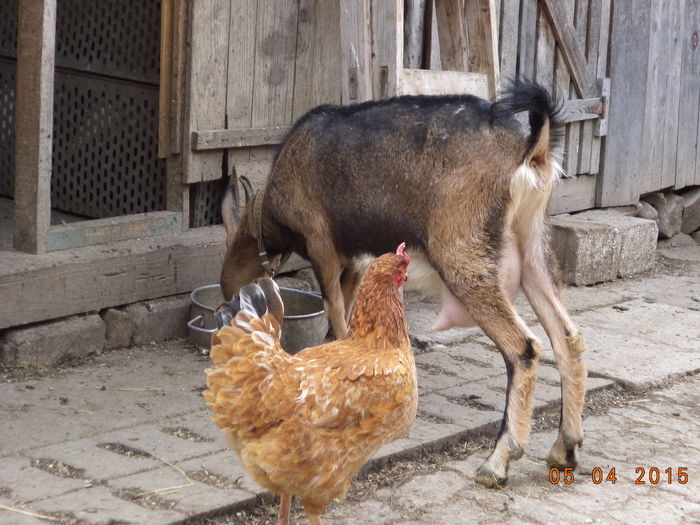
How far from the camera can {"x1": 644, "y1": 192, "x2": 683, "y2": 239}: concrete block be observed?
9656 millimetres

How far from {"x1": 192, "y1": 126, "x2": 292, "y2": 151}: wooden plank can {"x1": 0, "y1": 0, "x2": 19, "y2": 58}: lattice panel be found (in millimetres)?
2201

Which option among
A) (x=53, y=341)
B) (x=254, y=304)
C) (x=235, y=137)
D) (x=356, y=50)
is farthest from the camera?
(x=235, y=137)

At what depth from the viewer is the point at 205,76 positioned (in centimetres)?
609

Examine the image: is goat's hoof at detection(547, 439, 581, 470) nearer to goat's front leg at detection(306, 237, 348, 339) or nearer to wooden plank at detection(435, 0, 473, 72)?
goat's front leg at detection(306, 237, 348, 339)

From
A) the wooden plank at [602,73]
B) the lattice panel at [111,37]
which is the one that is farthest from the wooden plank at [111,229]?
the wooden plank at [602,73]

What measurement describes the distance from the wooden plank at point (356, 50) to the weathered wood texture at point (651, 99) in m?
3.76

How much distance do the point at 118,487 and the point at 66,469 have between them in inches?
11.4

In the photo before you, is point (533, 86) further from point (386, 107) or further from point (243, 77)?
point (243, 77)

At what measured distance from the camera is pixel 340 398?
342 centimetres

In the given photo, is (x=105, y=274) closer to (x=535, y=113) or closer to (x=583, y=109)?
(x=535, y=113)

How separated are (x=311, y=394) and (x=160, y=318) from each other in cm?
275

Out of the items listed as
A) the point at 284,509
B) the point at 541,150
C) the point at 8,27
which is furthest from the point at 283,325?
the point at 8,27

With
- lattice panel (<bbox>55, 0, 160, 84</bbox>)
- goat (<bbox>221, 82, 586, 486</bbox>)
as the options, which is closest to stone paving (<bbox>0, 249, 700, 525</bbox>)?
goat (<bbox>221, 82, 586, 486</bbox>)


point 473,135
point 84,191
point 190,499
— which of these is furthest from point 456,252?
point 84,191
